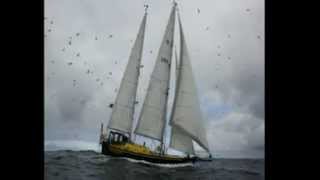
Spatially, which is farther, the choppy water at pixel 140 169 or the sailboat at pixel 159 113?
the sailboat at pixel 159 113

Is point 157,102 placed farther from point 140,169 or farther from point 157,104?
point 140,169

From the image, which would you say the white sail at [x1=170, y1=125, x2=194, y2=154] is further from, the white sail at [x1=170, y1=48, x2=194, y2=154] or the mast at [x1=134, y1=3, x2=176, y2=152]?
the mast at [x1=134, y1=3, x2=176, y2=152]

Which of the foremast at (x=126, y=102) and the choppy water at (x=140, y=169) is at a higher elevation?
the foremast at (x=126, y=102)

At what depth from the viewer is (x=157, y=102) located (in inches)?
282

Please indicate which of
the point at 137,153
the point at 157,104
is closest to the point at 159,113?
the point at 157,104

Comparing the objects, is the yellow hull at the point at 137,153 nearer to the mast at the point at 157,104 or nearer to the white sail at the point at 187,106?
the mast at the point at 157,104

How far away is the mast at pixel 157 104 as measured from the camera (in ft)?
22.6

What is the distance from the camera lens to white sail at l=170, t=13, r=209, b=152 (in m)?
6.91

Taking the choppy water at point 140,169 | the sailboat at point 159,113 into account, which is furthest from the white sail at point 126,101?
the choppy water at point 140,169

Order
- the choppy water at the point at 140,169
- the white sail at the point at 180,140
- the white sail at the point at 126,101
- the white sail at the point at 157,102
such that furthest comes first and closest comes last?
the white sail at the point at 126,101, the white sail at the point at 180,140, the white sail at the point at 157,102, the choppy water at the point at 140,169
